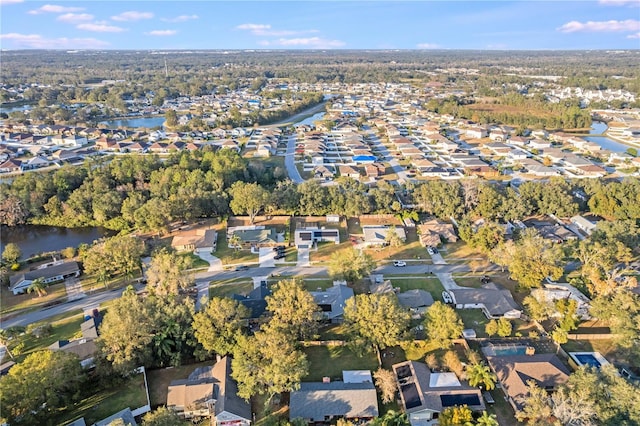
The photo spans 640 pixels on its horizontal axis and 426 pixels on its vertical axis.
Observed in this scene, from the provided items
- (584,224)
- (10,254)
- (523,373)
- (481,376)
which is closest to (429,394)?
(481,376)

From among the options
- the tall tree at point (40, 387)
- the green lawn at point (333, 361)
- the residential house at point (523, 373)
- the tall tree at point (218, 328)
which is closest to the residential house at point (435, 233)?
the residential house at point (523, 373)

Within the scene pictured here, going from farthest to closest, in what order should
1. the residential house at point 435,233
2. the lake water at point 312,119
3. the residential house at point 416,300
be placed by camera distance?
the lake water at point 312,119 < the residential house at point 435,233 < the residential house at point 416,300

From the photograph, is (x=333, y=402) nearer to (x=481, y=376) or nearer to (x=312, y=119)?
(x=481, y=376)

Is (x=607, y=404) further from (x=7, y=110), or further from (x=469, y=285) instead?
(x=7, y=110)

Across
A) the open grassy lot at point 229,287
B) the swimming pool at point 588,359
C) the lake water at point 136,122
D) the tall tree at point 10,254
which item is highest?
the lake water at point 136,122

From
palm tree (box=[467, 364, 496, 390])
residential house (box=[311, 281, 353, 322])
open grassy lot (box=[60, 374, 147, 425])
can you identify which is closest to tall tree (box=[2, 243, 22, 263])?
open grassy lot (box=[60, 374, 147, 425])

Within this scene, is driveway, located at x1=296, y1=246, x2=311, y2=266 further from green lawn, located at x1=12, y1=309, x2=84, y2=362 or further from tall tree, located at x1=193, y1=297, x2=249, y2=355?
green lawn, located at x1=12, y1=309, x2=84, y2=362

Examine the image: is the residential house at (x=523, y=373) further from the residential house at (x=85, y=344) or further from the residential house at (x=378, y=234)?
the residential house at (x=85, y=344)
